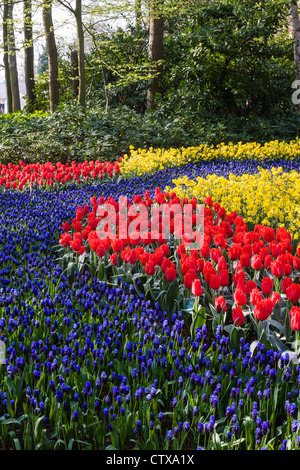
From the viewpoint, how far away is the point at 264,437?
2.04 metres

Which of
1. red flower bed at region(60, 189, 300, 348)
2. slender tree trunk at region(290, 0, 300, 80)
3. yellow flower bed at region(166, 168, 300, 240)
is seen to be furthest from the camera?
slender tree trunk at region(290, 0, 300, 80)

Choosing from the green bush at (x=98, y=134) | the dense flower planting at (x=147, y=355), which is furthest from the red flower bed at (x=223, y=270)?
the green bush at (x=98, y=134)

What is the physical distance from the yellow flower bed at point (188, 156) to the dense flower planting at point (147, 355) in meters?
4.26

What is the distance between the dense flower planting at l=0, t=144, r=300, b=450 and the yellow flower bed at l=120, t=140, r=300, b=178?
4.26 m

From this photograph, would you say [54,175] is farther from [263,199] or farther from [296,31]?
[296,31]

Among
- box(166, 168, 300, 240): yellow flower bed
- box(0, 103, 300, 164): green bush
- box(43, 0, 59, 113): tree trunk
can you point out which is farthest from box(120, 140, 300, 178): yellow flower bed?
box(43, 0, 59, 113): tree trunk

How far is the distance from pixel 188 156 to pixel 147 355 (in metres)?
7.40

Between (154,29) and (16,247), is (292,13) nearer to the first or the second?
(154,29)

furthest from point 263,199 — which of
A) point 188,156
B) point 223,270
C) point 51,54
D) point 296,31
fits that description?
point 51,54

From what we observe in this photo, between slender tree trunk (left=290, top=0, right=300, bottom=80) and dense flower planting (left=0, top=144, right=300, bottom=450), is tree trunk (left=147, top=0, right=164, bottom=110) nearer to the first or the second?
slender tree trunk (left=290, top=0, right=300, bottom=80)

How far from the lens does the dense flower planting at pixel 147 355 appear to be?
7.08ft

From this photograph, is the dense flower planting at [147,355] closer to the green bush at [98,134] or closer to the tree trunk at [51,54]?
the green bush at [98,134]

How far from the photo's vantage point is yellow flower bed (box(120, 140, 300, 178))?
835 cm
